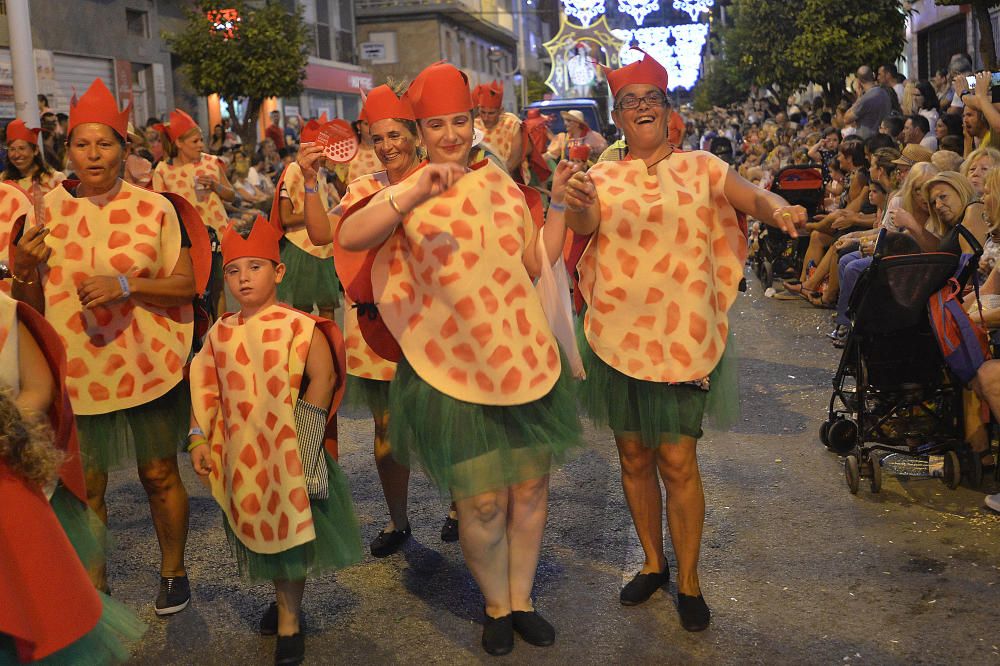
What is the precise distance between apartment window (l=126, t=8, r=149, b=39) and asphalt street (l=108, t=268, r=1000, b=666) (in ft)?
88.7

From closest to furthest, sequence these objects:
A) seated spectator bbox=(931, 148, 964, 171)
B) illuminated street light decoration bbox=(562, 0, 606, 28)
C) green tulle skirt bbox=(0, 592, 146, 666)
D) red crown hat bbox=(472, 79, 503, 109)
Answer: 1. green tulle skirt bbox=(0, 592, 146, 666)
2. red crown hat bbox=(472, 79, 503, 109)
3. seated spectator bbox=(931, 148, 964, 171)
4. illuminated street light decoration bbox=(562, 0, 606, 28)

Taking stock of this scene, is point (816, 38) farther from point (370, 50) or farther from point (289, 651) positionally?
point (370, 50)

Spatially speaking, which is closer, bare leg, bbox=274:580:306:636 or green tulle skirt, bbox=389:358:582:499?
green tulle skirt, bbox=389:358:582:499

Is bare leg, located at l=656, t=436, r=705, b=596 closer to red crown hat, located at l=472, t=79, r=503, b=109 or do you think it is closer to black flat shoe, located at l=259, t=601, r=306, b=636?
black flat shoe, located at l=259, t=601, r=306, b=636

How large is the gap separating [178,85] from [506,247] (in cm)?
3173

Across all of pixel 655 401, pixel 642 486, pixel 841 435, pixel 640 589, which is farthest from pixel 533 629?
pixel 841 435

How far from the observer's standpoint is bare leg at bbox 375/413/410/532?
5832 mm

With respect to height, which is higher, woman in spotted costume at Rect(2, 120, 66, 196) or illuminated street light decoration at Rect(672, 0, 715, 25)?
illuminated street light decoration at Rect(672, 0, 715, 25)

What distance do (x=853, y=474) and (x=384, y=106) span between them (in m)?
3.11

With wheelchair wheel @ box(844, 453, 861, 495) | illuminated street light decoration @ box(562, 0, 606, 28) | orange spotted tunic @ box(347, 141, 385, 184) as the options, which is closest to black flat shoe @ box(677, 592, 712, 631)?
wheelchair wheel @ box(844, 453, 861, 495)

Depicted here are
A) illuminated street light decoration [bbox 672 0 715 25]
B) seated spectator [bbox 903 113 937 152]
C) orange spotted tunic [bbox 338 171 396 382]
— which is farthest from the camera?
illuminated street light decoration [bbox 672 0 715 25]

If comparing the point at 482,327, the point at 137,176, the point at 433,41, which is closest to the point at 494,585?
the point at 482,327

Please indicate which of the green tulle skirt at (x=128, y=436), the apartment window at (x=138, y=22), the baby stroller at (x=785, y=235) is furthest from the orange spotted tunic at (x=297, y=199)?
the apartment window at (x=138, y=22)

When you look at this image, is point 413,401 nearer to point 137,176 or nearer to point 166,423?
point 166,423
